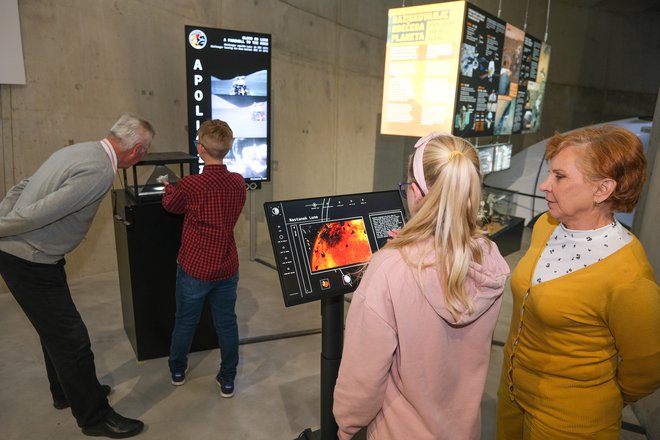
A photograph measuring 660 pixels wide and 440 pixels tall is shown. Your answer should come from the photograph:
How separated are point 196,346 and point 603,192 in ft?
9.03

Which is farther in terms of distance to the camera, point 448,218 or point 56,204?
point 56,204

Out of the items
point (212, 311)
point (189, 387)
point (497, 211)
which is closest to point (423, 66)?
point (497, 211)

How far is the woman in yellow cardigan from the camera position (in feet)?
4.56

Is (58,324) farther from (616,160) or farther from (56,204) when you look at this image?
(616,160)

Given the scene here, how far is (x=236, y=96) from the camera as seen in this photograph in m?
4.37

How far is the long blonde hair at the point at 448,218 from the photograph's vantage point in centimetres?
117

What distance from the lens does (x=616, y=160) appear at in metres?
1.40

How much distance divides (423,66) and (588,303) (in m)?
3.73

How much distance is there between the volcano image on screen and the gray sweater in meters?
1.02

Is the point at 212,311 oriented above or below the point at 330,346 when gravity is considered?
below

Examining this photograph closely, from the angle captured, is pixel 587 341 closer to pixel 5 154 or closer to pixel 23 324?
pixel 23 324

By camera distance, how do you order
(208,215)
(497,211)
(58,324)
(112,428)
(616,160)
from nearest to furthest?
(616,160), (58,324), (112,428), (208,215), (497,211)

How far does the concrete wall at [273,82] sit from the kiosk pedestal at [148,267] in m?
1.44

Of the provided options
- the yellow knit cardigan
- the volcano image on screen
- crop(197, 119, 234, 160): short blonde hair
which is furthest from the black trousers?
the yellow knit cardigan
